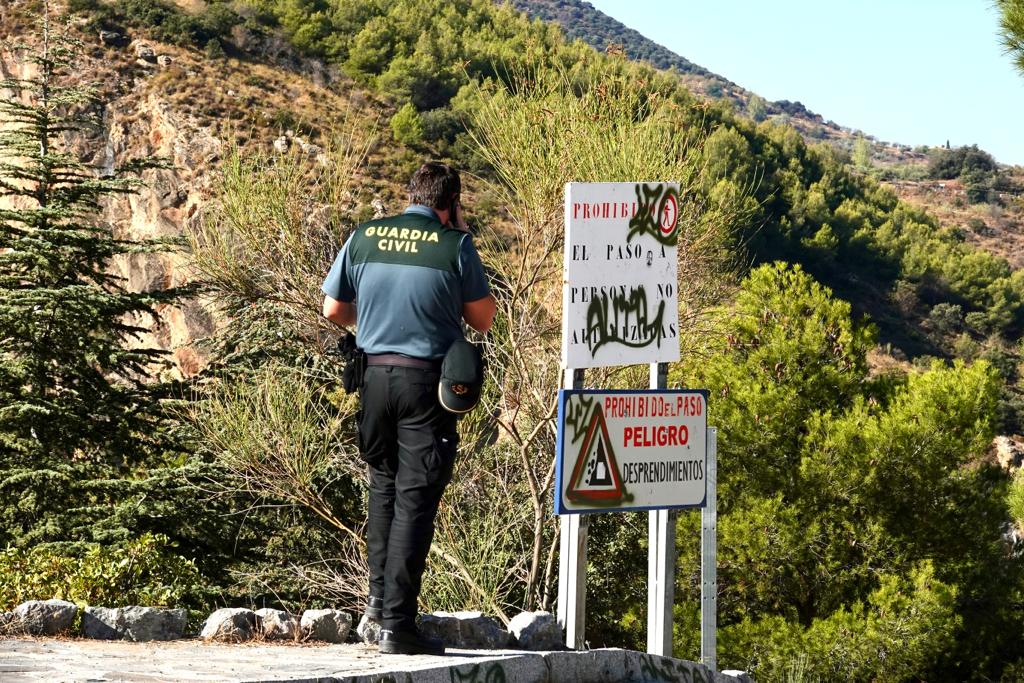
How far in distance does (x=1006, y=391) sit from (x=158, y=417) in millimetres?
31808

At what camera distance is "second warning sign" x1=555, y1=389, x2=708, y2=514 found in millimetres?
4547

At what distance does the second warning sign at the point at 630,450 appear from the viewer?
4.55 m

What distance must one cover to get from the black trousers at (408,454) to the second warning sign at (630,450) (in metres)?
0.88

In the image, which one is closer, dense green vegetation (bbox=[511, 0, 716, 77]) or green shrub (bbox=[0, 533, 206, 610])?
green shrub (bbox=[0, 533, 206, 610])

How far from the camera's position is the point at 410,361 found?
3678 mm

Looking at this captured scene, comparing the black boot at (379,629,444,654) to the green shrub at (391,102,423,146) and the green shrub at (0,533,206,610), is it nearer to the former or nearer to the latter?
the green shrub at (0,533,206,610)

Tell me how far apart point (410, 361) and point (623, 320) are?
1.41 m

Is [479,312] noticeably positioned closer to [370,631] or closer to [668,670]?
[370,631]

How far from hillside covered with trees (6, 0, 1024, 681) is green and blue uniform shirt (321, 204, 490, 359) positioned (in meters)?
1.80

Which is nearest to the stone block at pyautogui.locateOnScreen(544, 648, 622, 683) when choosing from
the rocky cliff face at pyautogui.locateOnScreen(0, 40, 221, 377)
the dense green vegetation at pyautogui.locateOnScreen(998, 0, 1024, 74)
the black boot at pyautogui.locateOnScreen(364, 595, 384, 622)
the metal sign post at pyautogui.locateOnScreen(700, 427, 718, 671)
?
the black boot at pyautogui.locateOnScreen(364, 595, 384, 622)

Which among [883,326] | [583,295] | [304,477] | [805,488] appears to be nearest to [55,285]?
[304,477]

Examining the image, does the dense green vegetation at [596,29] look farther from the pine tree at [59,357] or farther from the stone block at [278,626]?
the stone block at [278,626]

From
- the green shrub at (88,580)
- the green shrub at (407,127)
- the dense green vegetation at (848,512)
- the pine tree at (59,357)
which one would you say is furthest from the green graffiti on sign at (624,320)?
the green shrub at (407,127)

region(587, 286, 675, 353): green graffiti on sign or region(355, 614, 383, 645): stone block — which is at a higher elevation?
region(587, 286, 675, 353): green graffiti on sign
